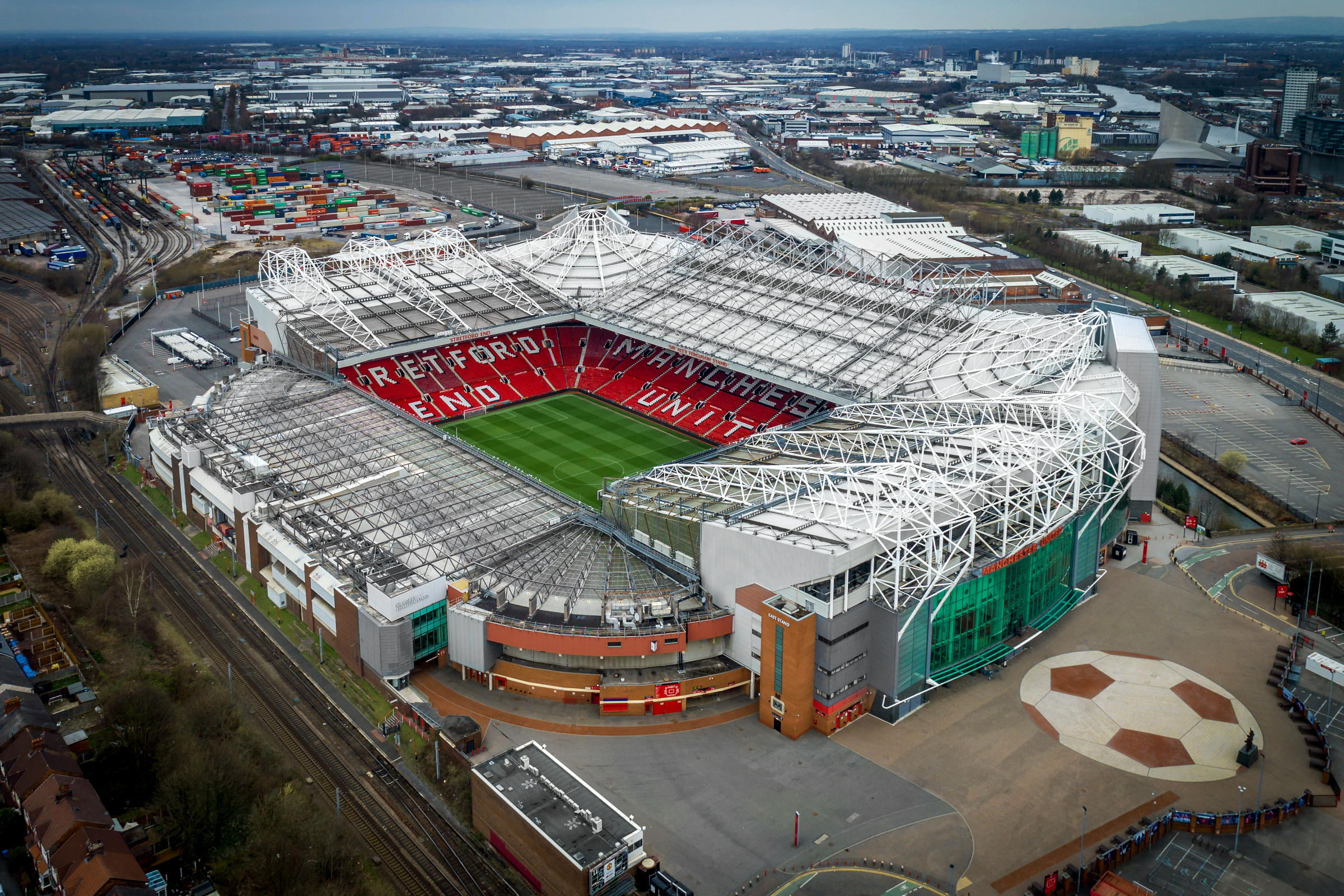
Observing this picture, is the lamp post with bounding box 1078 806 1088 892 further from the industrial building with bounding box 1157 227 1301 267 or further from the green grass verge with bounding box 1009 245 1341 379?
the industrial building with bounding box 1157 227 1301 267

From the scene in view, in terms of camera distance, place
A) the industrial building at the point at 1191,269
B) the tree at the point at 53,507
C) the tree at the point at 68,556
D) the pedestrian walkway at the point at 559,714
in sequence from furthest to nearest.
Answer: the industrial building at the point at 1191,269 → the tree at the point at 53,507 → the tree at the point at 68,556 → the pedestrian walkway at the point at 559,714

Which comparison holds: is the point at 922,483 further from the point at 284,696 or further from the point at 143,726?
the point at 143,726

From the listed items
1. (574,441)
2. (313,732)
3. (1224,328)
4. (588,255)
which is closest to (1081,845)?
(313,732)

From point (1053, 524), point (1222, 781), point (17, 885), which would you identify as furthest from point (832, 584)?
point (17, 885)

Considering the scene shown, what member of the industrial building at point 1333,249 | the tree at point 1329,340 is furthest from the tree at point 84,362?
the industrial building at point 1333,249

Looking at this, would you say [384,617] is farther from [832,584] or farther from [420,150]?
[420,150]

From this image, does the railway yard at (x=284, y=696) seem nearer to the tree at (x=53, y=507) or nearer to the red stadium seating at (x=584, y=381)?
the tree at (x=53, y=507)
